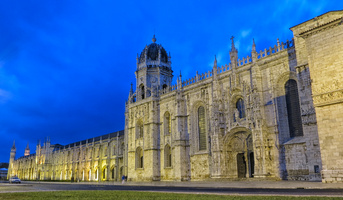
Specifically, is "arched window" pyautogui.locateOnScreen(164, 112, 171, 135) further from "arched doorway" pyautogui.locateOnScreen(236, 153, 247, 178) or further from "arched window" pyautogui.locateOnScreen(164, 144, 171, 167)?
"arched doorway" pyautogui.locateOnScreen(236, 153, 247, 178)

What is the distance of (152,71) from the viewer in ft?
165

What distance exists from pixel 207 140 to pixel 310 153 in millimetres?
14239

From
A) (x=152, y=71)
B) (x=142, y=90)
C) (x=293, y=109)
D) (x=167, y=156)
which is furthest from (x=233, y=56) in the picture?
(x=142, y=90)

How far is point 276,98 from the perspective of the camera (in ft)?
98.6

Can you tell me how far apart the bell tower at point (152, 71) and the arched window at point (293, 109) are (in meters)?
23.7

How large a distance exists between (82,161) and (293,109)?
193 ft

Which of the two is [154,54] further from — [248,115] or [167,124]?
[248,115]

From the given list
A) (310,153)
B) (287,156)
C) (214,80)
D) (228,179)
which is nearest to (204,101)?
(214,80)

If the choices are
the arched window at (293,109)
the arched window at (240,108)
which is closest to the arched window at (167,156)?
the arched window at (240,108)

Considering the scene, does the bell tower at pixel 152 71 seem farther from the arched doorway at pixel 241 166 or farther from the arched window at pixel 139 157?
the arched doorway at pixel 241 166

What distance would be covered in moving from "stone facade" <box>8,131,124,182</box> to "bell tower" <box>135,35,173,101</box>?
49.6 feet

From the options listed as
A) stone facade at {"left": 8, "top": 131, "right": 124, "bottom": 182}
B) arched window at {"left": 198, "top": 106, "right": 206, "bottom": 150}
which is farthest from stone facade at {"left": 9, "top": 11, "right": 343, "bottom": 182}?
stone facade at {"left": 8, "top": 131, "right": 124, "bottom": 182}

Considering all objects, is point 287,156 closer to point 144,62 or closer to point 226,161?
point 226,161

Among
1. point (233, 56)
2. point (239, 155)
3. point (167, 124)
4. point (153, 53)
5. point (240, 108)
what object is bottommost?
point (239, 155)
